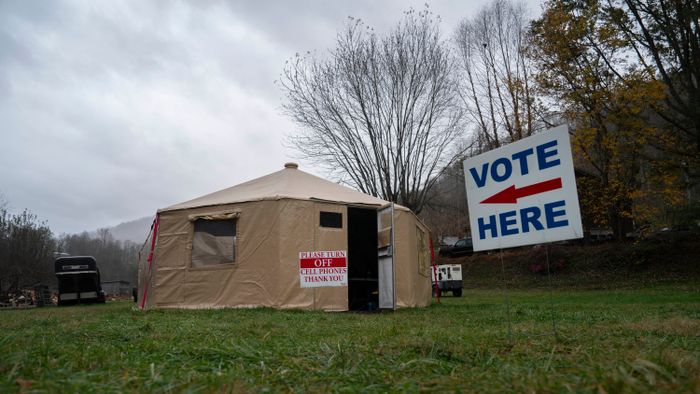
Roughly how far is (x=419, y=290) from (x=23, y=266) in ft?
60.9

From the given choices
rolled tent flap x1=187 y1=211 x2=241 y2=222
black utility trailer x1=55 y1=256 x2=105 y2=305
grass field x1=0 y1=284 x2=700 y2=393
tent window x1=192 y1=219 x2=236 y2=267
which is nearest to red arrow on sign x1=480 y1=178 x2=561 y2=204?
grass field x1=0 y1=284 x2=700 y2=393

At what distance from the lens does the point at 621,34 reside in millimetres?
13727

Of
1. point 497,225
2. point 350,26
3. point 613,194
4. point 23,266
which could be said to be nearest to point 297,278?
point 497,225

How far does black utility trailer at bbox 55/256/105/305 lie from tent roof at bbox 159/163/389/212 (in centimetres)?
981

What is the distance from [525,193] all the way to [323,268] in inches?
217

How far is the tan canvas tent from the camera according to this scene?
859 cm

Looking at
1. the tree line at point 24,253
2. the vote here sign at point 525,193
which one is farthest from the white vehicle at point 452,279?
the tree line at point 24,253

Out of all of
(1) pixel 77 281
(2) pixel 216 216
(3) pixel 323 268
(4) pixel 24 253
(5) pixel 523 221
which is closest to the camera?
(5) pixel 523 221

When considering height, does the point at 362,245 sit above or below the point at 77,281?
above

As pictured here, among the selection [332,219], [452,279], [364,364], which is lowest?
[364,364]

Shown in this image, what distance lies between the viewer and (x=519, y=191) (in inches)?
145

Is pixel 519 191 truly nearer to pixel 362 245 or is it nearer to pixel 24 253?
pixel 362 245

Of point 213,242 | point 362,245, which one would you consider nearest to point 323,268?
point 213,242

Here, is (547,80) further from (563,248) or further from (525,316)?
(525,316)
